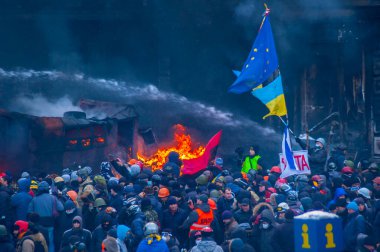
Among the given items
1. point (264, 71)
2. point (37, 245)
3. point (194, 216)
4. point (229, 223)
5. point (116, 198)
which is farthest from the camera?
point (264, 71)

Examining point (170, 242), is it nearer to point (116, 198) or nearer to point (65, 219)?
point (116, 198)

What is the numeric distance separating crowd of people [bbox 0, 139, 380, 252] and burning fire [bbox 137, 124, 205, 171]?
17.1 ft

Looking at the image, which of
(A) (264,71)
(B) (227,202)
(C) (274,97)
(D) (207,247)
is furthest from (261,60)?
(D) (207,247)

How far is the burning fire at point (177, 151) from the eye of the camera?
17.9 metres

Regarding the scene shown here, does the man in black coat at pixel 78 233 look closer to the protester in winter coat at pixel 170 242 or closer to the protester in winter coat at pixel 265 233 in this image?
the protester in winter coat at pixel 170 242

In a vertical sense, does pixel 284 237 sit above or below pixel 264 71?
below

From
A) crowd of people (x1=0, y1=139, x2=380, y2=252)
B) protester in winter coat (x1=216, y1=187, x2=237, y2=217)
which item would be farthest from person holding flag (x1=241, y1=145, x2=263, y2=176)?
protester in winter coat (x1=216, y1=187, x2=237, y2=217)

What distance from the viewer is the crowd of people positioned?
8.10 meters

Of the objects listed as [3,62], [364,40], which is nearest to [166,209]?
[364,40]

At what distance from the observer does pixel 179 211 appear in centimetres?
947

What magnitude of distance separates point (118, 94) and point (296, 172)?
42.4 feet

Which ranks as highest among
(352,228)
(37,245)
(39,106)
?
(39,106)

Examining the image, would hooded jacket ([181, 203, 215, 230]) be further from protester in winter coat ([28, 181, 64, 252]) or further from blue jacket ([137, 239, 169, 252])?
protester in winter coat ([28, 181, 64, 252])

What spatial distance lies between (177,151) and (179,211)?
33.2 feet
